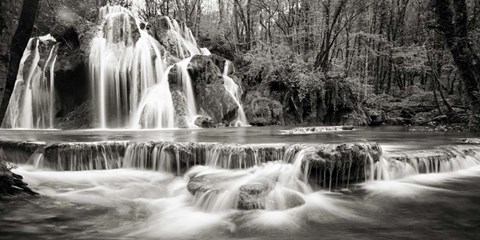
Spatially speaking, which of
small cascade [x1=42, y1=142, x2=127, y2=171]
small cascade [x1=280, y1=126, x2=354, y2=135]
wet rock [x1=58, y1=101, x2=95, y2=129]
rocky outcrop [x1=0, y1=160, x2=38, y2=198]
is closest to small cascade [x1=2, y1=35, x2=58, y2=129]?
wet rock [x1=58, y1=101, x2=95, y2=129]

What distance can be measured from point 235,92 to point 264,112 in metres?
2.13

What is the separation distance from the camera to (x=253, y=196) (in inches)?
196

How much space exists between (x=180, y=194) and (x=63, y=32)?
14.6m

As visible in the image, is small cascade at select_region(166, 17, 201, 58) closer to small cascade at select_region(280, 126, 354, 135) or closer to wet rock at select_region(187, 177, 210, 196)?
small cascade at select_region(280, 126, 354, 135)

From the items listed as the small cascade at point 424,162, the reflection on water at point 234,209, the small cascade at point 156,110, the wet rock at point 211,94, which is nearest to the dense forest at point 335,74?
the wet rock at point 211,94

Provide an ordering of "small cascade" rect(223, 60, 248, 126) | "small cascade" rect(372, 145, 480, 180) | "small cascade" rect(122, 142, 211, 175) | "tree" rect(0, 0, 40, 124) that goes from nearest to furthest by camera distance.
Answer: "tree" rect(0, 0, 40, 124)
"small cascade" rect(372, 145, 480, 180)
"small cascade" rect(122, 142, 211, 175)
"small cascade" rect(223, 60, 248, 126)

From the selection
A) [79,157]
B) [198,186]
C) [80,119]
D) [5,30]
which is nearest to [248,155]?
[198,186]

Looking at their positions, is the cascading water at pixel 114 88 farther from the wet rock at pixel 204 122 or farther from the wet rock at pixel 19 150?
the wet rock at pixel 19 150

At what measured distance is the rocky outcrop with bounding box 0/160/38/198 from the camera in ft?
16.5

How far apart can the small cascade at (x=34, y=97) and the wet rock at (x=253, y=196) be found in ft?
49.2

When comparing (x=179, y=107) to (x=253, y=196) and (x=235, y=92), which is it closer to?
(x=235, y=92)

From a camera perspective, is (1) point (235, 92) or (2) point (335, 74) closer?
(1) point (235, 92)

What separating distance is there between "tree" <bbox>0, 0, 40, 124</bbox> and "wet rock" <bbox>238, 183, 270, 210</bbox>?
156 inches

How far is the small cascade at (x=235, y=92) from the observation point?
58.0 feet
